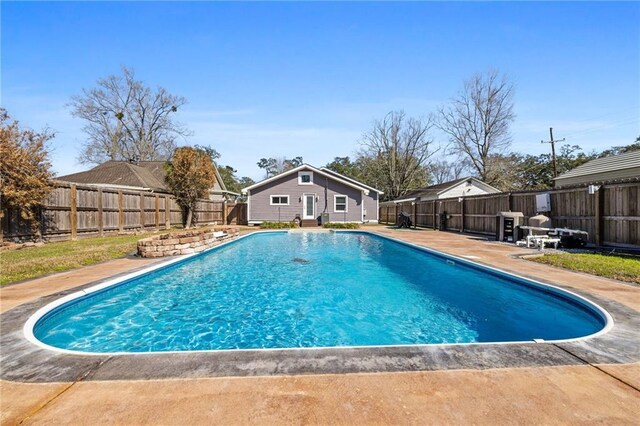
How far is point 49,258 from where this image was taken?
737cm

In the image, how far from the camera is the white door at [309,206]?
22812mm

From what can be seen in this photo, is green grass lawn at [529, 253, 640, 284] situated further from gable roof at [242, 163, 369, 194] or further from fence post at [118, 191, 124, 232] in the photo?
gable roof at [242, 163, 369, 194]

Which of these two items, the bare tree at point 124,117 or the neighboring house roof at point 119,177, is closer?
the neighboring house roof at point 119,177

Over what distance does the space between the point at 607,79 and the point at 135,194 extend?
71.4 ft

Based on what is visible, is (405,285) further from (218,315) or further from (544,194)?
(544,194)

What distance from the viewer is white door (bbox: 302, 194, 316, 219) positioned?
22.8 meters

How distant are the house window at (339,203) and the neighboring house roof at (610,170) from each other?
13.7m

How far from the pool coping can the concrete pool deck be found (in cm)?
7

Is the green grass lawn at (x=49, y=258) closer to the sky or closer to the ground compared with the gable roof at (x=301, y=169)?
closer to the ground

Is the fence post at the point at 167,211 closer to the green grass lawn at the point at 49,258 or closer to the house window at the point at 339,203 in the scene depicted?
the green grass lawn at the point at 49,258

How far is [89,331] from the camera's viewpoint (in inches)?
161

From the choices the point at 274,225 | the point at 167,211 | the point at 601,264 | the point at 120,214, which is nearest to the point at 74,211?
the point at 120,214

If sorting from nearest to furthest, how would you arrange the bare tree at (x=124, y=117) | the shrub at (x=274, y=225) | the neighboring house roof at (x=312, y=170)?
the shrub at (x=274, y=225) → the neighboring house roof at (x=312, y=170) → the bare tree at (x=124, y=117)

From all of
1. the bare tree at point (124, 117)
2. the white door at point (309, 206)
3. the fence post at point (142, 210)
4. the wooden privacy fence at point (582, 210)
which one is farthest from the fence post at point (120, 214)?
the bare tree at point (124, 117)
